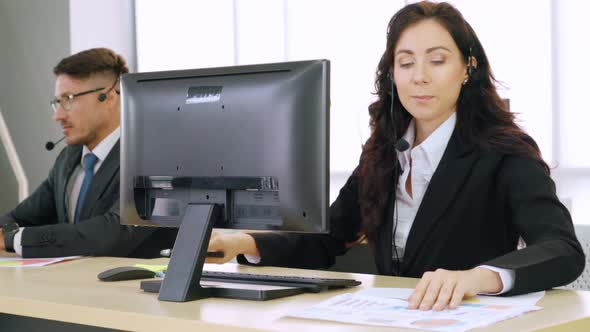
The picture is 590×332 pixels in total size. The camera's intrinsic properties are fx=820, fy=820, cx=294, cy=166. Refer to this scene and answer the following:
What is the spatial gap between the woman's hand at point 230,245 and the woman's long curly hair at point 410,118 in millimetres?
307

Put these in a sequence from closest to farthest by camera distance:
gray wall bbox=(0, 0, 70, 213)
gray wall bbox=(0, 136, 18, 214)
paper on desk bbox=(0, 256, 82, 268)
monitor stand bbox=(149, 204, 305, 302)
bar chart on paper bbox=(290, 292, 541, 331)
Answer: bar chart on paper bbox=(290, 292, 541, 331) < monitor stand bbox=(149, 204, 305, 302) < paper on desk bbox=(0, 256, 82, 268) < gray wall bbox=(0, 136, 18, 214) < gray wall bbox=(0, 0, 70, 213)

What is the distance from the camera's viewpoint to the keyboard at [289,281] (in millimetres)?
1677

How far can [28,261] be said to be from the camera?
91.1 inches

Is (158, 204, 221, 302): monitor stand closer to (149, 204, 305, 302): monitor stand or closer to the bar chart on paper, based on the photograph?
(149, 204, 305, 302): monitor stand

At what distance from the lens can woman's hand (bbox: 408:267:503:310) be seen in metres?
1.41

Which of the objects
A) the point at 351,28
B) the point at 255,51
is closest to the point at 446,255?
the point at 351,28

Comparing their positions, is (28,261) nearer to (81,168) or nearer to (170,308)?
(81,168)

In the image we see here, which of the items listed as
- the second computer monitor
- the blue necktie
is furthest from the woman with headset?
the blue necktie

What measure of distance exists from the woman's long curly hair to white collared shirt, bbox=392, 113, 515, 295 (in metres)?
0.03

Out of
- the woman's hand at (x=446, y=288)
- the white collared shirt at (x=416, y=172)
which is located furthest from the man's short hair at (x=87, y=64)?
the woman's hand at (x=446, y=288)

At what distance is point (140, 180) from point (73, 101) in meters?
1.21

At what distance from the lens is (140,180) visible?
6.06ft

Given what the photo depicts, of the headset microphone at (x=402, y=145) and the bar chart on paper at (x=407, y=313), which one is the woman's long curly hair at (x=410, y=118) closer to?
the headset microphone at (x=402, y=145)

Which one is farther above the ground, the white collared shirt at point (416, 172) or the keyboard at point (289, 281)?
the white collared shirt at point (416, 172)
